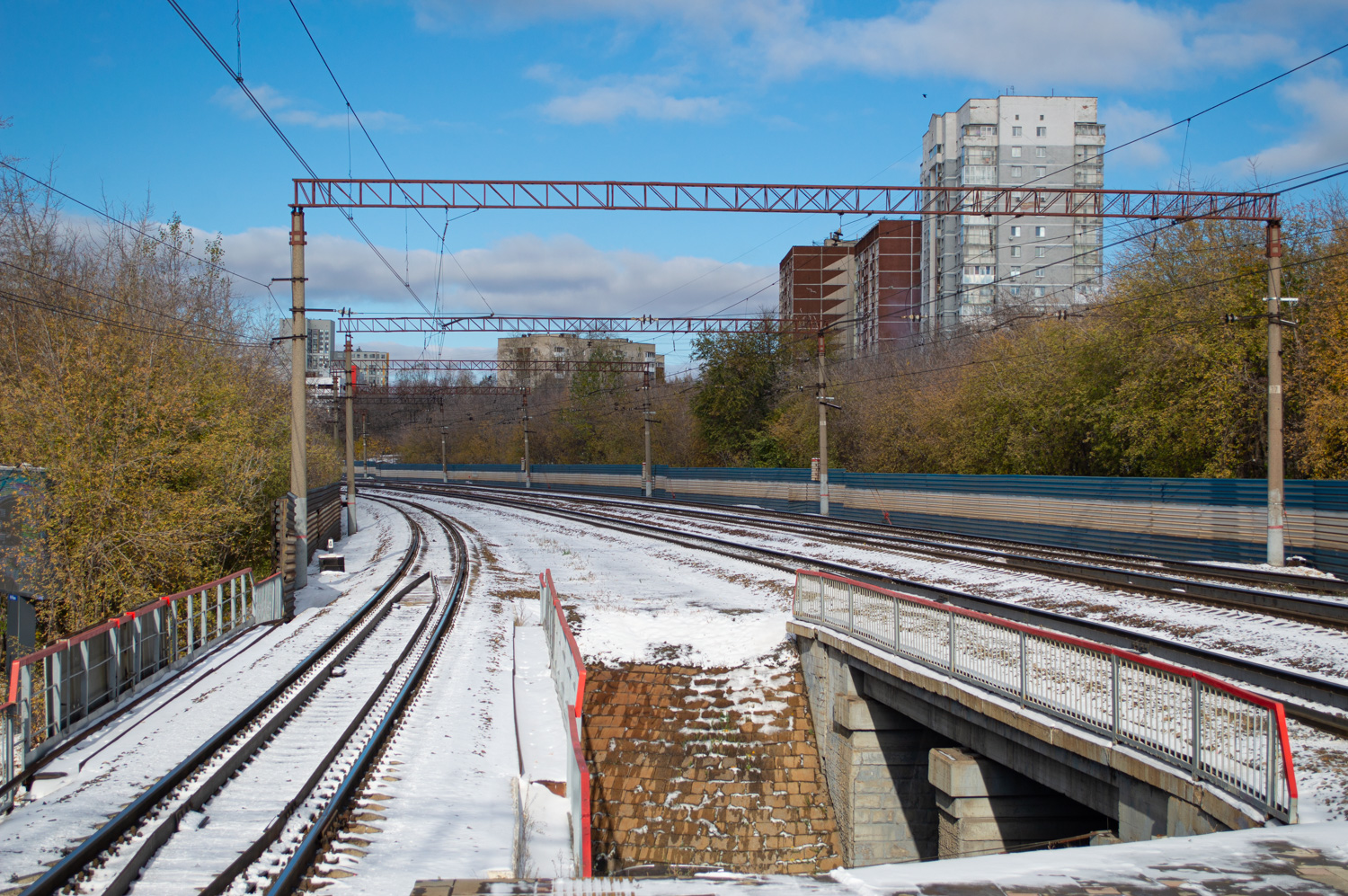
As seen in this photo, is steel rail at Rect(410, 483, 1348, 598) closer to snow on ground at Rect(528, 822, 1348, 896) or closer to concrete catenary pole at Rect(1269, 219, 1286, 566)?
concrete catenary pole at Rect(1269, 219, 1286, 566)

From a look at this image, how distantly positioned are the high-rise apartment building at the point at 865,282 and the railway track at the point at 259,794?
197 ft

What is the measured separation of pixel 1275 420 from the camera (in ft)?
64.5

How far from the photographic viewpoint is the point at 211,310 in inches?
1672

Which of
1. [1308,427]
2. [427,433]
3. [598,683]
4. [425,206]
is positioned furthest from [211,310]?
[427,433]

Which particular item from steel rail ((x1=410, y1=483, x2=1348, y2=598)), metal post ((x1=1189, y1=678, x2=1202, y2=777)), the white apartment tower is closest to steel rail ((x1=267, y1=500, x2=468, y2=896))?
metal post ((x1=1189, y1=678, x2=1202, y2=777))

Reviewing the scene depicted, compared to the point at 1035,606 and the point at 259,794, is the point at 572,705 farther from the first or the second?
the point at 1035,606

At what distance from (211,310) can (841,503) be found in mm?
31080

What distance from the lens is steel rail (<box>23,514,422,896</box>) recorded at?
6.98m

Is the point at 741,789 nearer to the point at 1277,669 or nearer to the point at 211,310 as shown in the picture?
the point at 1277,669

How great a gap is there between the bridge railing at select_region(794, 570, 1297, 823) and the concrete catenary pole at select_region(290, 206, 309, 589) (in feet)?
45.7

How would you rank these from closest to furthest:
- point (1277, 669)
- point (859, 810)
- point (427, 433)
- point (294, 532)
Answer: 1. point (1277, 669)
2. point (859, 810)
3. point (294, 532)
4. point (427, 433)

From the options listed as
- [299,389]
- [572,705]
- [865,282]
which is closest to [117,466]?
[299,389]

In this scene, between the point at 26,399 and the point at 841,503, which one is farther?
the point at 841,503

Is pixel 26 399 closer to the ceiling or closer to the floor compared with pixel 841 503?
closer to the ceiling
